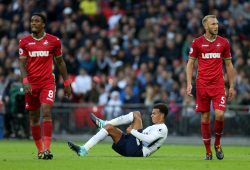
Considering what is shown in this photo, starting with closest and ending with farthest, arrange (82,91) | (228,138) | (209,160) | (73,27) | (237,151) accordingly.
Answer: (209,160) → (237,151) → (228,138) → (82,91) → (73,27)

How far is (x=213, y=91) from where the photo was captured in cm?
1878

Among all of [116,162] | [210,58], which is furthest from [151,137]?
[210,58]

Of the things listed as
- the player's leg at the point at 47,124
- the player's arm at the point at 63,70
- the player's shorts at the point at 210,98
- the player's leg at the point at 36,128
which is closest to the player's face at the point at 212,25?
the player's shorts at the point at 210,98

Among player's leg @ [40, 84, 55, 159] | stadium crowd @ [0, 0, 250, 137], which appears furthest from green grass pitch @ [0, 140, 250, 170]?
stadium crowd @ [0, 0, 250, 137]

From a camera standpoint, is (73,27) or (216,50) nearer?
(216,50)

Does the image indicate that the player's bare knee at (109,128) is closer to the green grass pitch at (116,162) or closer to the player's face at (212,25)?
the green grass pitch at (116,162)

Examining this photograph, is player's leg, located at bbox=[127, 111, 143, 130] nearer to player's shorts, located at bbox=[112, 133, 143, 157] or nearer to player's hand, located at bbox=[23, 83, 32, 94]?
player's shorts, located at bbox=[112, 133, 143, 157]

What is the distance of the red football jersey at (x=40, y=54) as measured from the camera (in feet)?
60.4

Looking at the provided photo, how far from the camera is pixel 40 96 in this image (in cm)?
1844

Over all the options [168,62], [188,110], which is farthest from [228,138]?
[168,62]

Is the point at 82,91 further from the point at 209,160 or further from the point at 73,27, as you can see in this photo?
the point at 209,160

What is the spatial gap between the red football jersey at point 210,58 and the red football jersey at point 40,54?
2.74 meters

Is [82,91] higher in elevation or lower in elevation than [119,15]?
lower

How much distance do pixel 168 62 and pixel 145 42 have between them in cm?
128
